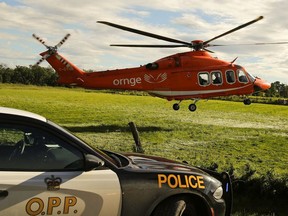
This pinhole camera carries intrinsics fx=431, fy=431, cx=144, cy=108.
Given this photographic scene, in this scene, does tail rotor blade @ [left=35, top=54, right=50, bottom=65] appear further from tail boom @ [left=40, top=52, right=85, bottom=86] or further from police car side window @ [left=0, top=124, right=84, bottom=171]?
police car side window @ [left=0, top=124, right=84, bottom=171]

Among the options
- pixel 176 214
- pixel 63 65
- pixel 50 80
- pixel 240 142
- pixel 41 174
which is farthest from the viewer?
pixel 50 80

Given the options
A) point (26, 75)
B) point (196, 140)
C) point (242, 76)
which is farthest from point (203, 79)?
point (26, 75)

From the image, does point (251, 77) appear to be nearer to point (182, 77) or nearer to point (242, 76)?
point (242, 76)

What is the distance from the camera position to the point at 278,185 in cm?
884

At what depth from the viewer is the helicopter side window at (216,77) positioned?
25469 millimetres

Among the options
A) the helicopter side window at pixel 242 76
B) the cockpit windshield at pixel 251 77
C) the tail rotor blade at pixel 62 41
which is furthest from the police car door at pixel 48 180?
the tail rotor blade at pixel 62 41

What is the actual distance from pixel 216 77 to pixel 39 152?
21791mm

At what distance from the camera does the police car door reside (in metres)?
4.18

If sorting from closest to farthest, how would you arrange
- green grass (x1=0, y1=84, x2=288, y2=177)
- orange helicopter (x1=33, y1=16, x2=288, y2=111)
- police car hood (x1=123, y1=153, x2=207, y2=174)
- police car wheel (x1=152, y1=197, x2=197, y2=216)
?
police car wheel (x1=152, y1=197, x2=197, y2=216) → police car hood (x1=123, y1=153, x2=207, y2=174) → green grass (x1=0, y1=84, x2=288, y2=177) → orange helicopter (x1=33, y1=16, x2=288, y2=111)

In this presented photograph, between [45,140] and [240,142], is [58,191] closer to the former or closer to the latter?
[45,140]

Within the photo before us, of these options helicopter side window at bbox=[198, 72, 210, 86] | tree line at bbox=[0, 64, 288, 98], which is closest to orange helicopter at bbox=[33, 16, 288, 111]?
helicopter side window at bbox=[198, 72, 210, 86]

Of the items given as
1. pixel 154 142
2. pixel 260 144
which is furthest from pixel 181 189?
pixel 260 144

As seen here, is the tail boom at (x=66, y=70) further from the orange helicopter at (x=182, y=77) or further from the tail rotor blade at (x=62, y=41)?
the tail rotor blade at (x=62, y=41)

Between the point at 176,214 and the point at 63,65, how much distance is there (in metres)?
23.9
